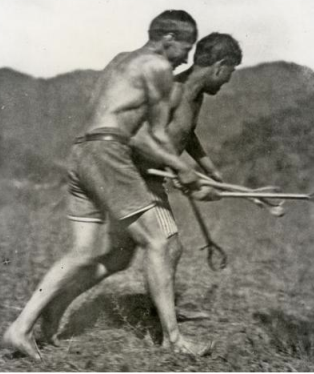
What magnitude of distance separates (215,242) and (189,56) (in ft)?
3.39

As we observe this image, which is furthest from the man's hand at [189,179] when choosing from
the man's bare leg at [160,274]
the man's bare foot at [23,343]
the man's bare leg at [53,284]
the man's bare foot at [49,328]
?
the man's bare foot at [23,343]

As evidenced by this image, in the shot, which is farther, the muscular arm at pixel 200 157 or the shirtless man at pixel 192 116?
the muscular arm at pixel 200 157

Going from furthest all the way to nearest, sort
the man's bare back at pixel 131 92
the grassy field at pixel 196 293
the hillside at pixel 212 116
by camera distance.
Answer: the hillside at pixel 212 116 → the grassy field at pixel 196 293 → the man's bare back at pixel 131 92

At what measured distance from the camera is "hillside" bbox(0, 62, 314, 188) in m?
3.45

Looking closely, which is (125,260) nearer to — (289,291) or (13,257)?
(13,257)

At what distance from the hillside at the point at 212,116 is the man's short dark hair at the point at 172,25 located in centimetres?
36

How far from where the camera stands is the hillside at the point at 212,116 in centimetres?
345

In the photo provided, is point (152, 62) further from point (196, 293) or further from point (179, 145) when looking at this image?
point (196, 293)

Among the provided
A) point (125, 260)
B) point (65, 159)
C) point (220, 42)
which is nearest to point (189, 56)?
point (220, 42)

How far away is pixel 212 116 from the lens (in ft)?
11.4

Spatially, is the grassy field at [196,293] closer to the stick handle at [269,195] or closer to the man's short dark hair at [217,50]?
the stick handle at [269,195]

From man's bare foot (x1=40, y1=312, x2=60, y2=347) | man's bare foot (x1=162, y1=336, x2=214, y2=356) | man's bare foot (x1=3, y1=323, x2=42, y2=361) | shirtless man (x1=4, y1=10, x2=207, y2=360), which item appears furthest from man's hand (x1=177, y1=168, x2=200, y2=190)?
man's bare foot (x1=3, y1=323, x2=42, y2=361)

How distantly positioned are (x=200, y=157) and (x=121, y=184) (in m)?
0.49

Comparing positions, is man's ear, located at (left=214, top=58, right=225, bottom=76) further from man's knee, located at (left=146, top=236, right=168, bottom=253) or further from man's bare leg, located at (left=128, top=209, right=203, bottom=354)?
man's knee, located at (left=146, top=236, right=168, bottom=253)
